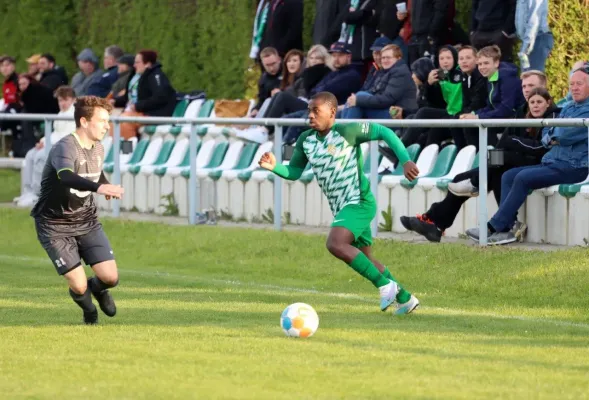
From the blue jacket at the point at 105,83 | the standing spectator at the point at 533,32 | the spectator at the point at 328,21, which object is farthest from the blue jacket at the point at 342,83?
the blue jacket at the point at 105,83

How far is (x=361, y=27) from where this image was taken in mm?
18344

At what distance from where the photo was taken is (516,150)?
1358 centimetres

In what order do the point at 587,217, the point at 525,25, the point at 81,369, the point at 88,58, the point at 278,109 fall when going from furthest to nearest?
the point at 88,58 < the point at 278,109 < the point at 525,25 < the point at 587,217 < the point at 81,369

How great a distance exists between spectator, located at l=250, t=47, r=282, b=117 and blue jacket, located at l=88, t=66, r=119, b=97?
3616mm

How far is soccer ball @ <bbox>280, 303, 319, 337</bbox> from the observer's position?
9508 millimetres

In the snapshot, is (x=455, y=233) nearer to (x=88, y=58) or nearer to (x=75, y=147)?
(x=75, y=147)

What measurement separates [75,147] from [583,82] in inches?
199

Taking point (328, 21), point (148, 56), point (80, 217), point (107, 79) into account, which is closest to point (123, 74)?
point (107, 79)

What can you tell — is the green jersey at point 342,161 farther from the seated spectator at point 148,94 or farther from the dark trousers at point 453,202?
the seated spectator at point 148,94

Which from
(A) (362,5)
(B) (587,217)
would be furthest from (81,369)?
(A) (362,5)

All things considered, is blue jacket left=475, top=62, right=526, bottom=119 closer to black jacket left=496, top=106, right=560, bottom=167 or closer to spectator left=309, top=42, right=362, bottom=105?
black jacket left=496, top=106, right=560, bottom=167

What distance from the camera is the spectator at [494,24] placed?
16625 mm

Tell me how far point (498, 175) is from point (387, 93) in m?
2.80

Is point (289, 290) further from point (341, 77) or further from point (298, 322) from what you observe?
point (341, 77)
